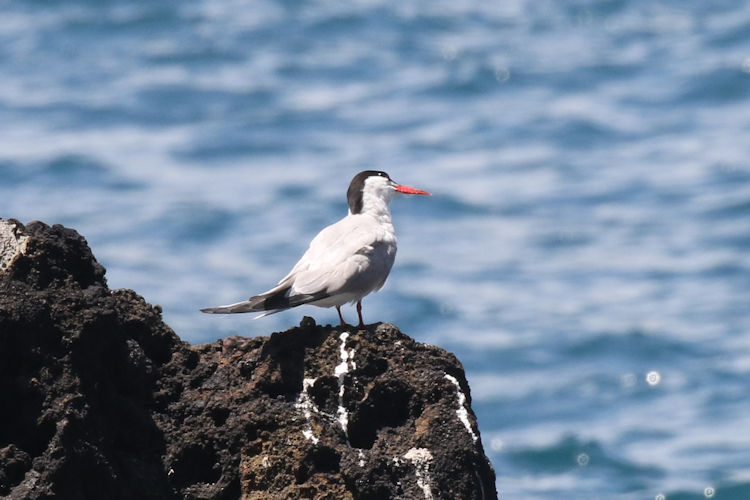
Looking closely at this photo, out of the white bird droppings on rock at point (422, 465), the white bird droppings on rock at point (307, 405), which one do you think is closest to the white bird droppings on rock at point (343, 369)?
the white bird droppings on rock at point (307, 405)

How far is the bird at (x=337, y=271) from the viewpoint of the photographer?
22.2 ft

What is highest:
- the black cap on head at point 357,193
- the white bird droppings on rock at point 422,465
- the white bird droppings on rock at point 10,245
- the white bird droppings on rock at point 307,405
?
the black cap on head at point 357,193

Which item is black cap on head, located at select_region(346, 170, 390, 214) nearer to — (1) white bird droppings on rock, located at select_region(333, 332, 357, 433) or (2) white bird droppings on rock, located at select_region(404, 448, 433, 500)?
(1) white bird droppings on rock, located at select_region(333, 332, 357, 433)

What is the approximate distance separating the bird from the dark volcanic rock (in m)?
0.34

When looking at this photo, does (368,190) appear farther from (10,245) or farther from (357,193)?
(10,245)

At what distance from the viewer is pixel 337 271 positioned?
7.05 meters

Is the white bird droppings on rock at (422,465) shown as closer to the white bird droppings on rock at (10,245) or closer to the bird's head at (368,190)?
the white bird droppings on rock at (10,245)

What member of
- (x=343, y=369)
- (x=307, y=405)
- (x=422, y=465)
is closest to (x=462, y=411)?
(x=422, y=465)

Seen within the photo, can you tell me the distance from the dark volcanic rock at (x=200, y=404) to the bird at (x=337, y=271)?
0.34 m

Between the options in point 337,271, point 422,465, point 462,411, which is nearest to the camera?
point 422,465

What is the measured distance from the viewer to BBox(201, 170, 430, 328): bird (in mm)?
6777

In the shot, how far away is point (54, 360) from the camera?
5895mm

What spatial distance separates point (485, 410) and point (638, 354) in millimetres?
3986

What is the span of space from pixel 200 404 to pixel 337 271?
1212 mm
